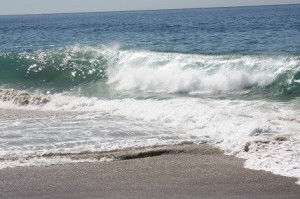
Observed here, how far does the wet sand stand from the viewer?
579 centimetres

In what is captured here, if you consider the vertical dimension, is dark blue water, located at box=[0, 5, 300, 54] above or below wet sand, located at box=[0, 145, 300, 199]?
below

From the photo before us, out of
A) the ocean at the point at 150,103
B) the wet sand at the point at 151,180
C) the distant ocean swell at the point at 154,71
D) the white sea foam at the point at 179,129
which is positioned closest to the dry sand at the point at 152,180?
the wet sand at the point at 151,180

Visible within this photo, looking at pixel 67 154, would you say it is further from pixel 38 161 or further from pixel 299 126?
pixel 299 126

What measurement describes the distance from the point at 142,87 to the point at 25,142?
709cm

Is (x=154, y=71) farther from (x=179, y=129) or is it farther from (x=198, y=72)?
(x=179, y=129)

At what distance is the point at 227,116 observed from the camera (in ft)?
32.0

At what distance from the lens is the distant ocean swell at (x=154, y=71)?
46.1ft

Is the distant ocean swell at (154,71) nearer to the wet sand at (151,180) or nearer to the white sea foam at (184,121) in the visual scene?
the white sea foam at (184,121)

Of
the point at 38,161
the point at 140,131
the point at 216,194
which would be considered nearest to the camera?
the point at 216,194

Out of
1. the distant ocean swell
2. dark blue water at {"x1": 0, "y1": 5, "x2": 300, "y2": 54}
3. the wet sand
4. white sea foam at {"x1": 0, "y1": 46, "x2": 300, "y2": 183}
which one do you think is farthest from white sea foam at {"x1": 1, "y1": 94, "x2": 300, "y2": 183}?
dark blue water at {"x1": 0, "y1": 5, "x2": 300, "y2": 54}

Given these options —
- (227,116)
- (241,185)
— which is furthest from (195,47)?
(241,185)

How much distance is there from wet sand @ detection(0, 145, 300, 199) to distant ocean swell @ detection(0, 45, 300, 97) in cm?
679

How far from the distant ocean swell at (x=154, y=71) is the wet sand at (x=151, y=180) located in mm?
6790

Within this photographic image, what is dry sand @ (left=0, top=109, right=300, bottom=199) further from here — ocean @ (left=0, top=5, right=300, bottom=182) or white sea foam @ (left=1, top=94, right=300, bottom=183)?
white sea foam @ (left=1, top=94, right=300, bottom=183)
